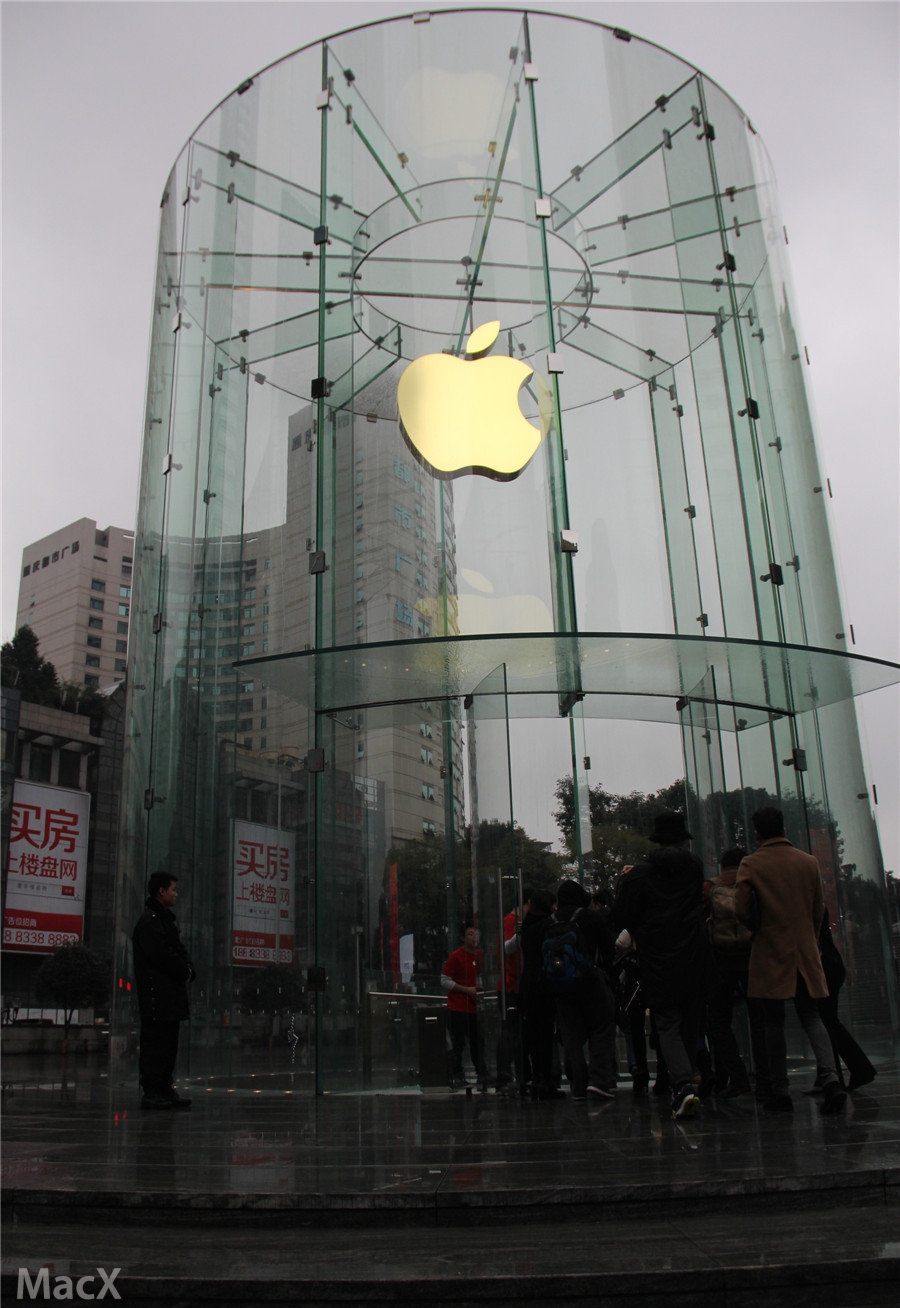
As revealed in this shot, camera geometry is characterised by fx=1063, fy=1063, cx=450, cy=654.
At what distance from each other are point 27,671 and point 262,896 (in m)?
48.1

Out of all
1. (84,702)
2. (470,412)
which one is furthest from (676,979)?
(84,702)

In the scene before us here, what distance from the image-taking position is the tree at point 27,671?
5325cm

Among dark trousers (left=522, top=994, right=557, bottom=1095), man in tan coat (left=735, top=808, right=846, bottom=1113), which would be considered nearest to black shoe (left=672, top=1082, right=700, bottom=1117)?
man in tan coat (left=735, top=808, right=846, bottom=1113)

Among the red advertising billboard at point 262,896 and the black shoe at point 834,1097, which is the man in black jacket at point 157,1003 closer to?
the red advertising billboard at point 262,896

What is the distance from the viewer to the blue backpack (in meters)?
8.53

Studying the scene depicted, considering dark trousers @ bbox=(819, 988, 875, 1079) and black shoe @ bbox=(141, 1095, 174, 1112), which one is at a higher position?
dark trousers @ bbox=(819, 988, 875, 1079)

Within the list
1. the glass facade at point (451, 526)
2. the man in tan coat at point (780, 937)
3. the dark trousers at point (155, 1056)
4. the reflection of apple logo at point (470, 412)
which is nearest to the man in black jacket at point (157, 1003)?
the dark trousers at point (155, 1056)

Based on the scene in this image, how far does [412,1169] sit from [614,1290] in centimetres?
190

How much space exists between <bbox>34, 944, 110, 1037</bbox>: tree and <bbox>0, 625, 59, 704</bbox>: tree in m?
23.1

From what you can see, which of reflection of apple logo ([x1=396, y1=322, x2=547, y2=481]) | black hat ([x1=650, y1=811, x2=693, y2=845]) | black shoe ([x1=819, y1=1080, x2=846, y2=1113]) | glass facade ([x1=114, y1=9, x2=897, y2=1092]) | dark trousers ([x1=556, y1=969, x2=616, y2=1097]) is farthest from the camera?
reflection of apple logo ([x1=396, y1=322, x2=547, y2=481])

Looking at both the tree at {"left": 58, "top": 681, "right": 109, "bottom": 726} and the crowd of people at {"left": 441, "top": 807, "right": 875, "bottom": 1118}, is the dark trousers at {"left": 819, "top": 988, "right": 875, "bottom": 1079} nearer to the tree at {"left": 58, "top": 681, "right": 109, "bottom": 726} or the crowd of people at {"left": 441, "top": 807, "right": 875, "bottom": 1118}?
the crowd of people at {"left": 441, "top": 807, "right": 875, "bottom": 1118}

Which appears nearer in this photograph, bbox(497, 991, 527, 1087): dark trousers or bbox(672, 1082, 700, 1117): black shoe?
bbox(672, 1082, 700, 1117): black shoe

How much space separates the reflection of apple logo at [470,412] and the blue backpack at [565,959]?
17.4 ft

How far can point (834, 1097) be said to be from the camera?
6.73 meters
